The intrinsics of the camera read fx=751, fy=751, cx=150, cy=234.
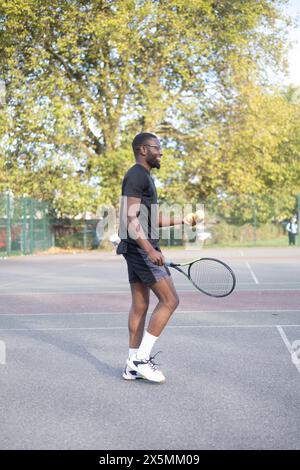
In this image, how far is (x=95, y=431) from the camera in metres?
4.46

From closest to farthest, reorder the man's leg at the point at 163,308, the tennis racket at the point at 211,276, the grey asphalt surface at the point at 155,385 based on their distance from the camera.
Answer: the grey asphalt surface at the point at 155,385 < the man's leg at the point at 163,308 < the tennis racket at the point at 211,276

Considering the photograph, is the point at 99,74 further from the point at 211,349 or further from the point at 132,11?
the point at 211,349

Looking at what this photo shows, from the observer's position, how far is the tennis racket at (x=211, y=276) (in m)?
6.44

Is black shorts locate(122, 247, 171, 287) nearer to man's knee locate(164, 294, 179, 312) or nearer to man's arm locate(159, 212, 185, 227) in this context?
man's knee locate(164, 294, 179, 312)

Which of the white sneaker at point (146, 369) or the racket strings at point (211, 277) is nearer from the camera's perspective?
the white sneaker at point (146, 369)

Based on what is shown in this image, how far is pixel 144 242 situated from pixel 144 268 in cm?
25

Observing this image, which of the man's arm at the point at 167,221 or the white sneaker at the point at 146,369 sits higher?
the man's arm at the point at 167,221

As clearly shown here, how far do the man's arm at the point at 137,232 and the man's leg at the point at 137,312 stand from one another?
472mm

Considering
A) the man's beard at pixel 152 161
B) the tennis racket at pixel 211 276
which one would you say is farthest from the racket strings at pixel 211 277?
the man's beard at pixel 152 161

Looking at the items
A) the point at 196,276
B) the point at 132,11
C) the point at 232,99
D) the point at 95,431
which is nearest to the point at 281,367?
the point at 196,276

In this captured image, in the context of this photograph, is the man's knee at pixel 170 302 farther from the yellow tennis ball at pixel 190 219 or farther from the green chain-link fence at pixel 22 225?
the green chain-link fence at pixel 22 225

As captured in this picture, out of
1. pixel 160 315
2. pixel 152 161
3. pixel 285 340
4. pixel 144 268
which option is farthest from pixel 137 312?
pixel 285 340

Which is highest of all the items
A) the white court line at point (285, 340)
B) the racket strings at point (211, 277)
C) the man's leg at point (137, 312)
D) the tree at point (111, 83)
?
the tree at point (111, 83)

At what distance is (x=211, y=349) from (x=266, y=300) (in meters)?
4.84
